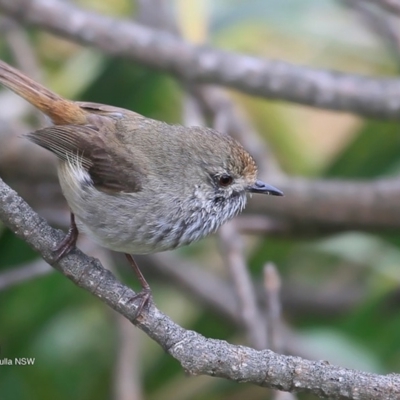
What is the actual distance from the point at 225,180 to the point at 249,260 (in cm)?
224

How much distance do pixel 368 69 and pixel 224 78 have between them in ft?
9.52

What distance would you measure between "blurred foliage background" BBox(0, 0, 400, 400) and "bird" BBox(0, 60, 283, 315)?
151 centimetres

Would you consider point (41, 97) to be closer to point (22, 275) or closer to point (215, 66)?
point (22, 275)

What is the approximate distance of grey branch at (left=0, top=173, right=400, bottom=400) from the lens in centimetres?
256

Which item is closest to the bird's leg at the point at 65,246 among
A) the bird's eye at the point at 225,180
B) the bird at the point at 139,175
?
the bird at the point at 139,175

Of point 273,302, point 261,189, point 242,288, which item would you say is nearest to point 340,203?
point 242,288

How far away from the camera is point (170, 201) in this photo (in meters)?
3.59

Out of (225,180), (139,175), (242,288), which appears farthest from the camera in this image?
(242,288)

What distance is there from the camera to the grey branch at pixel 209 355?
8.40ft

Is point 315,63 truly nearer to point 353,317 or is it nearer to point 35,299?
point 353,317

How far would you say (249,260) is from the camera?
5.89m

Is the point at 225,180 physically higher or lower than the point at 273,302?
higher

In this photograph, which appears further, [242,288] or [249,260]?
[249,260]

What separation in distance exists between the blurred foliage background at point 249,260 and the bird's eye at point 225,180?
155cm
